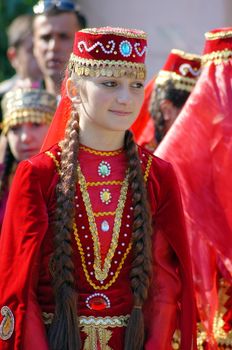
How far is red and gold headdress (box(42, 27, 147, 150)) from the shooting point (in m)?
4.25

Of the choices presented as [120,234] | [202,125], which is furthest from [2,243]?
[202,125]

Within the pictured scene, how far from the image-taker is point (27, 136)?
6.07 metres

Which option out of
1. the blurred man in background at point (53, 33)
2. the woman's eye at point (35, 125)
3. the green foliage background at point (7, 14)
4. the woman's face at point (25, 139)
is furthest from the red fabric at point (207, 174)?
the green foliage background at point (7, 14)

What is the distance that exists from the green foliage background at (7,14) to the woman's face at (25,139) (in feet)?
13.0

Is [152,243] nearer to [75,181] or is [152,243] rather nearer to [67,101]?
[75,181]

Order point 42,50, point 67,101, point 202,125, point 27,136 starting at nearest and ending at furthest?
1. point 67,101
2. point 202,125
3. point 27,136
4. point 42,50

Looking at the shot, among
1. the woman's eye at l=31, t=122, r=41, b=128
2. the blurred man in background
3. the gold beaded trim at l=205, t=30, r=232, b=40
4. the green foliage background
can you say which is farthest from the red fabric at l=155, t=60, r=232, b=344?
the green foliage background

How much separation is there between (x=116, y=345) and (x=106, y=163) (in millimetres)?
671

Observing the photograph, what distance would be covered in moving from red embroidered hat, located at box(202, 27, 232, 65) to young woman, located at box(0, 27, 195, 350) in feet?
2.90

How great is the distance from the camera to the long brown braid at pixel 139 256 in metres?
4.19

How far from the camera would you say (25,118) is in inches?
243

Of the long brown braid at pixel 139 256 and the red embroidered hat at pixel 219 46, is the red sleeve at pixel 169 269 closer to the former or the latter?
the long brown braid at pixel 139 256

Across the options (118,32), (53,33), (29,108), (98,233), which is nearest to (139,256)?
(98,233)

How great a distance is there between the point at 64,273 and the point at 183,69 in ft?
7.37
